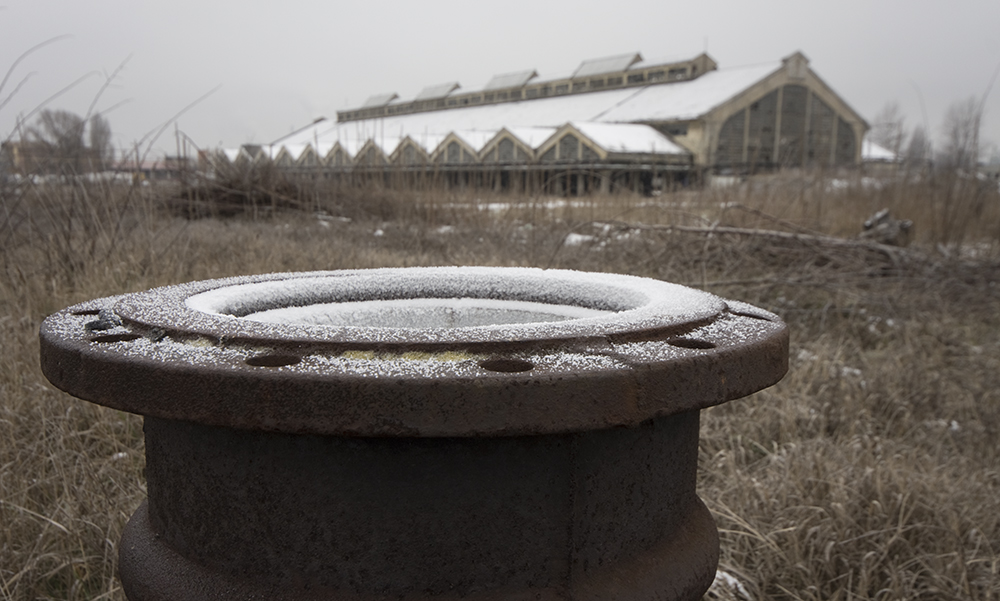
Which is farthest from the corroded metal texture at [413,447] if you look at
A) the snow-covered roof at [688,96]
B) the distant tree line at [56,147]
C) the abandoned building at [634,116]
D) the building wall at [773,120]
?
the snow-covered roof at [688,96]

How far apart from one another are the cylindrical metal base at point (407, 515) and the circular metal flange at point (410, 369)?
0.10 m

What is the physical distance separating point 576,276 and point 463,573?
0.85m

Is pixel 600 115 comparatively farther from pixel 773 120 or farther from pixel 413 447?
pixel 413 447

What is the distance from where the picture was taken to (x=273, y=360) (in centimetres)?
74

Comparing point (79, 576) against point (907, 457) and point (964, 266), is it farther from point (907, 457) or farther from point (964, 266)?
point (964, 266)

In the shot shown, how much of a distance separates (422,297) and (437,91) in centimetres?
4178

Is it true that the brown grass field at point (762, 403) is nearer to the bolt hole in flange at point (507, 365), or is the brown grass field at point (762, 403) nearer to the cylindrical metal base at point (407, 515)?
the cylindrical metal base at point (407, 515)

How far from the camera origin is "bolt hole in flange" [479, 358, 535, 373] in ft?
2.38

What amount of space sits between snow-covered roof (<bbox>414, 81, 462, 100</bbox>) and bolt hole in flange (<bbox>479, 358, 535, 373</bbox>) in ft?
135

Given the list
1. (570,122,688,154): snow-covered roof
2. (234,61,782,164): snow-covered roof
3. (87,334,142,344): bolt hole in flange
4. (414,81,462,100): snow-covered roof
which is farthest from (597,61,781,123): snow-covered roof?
(87,334,142,344): bolt hole in flange

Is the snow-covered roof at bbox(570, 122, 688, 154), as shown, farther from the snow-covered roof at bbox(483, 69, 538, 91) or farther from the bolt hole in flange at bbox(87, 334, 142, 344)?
the bolt hole in flange at bbox(87, 334, 142, 344)

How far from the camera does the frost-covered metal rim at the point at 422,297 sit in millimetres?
821

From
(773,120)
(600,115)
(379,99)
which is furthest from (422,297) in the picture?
(379,99)

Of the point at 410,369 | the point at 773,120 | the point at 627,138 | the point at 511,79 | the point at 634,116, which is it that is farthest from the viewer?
the point at 511,79
